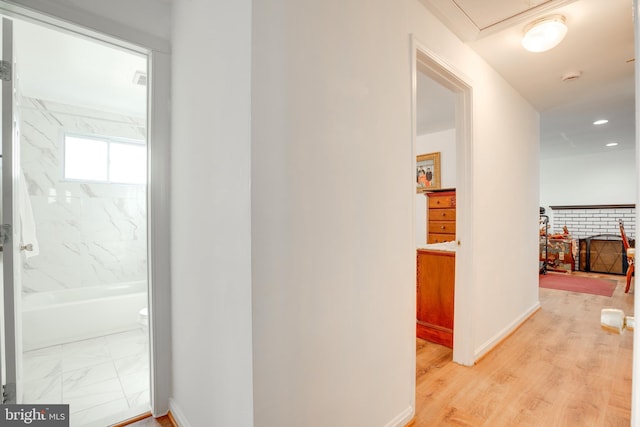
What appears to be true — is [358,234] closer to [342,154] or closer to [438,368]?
[342,154]

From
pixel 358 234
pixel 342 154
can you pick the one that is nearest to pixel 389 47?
pixel 342 154

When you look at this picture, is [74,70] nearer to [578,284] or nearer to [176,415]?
[176,415]

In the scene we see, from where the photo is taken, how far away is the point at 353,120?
53.4 inches

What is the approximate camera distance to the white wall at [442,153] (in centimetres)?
486

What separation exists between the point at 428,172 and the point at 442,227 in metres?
1.37

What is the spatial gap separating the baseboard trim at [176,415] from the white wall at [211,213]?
0.02 m

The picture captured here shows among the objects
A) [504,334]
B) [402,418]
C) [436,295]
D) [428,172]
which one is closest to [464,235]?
[436,295]

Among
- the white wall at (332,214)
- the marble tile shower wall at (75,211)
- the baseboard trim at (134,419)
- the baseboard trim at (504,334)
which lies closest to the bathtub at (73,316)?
the marble tile shower wall at (75,211)

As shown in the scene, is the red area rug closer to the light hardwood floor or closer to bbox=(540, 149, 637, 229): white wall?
the light hardwood floor

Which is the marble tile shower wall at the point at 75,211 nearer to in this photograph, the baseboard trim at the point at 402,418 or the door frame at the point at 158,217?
the door frame at the point at 158,217

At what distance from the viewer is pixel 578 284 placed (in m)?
4.84

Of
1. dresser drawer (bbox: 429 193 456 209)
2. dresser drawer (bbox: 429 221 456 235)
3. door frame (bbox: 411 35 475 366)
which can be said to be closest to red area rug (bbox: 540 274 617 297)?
dresser drawer (bbox: 429 221 456 235)

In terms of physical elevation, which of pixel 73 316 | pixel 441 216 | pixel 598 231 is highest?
pixel 441 216

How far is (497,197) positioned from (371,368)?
81.4 inches
